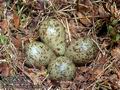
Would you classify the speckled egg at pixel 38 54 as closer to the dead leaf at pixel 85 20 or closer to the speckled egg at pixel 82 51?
the speckled egg at pixel 82 51

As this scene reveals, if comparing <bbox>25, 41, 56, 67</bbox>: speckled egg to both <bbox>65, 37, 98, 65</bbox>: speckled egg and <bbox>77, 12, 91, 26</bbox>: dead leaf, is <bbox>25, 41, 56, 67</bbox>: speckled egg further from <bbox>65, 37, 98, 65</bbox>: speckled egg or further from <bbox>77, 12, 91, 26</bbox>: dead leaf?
<bbox>77, 12, 91, 26</bbox>: dead leaf

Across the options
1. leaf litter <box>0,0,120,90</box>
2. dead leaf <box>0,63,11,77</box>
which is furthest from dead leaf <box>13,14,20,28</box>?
dead leaf <box>0,63,11,77</box>

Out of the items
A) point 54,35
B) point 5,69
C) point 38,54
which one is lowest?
point 5,69

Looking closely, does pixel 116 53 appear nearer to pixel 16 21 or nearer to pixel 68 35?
pixel 68 35

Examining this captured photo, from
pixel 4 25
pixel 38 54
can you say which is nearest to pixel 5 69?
pixel 38 54

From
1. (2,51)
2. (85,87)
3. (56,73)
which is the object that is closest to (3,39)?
(2,51)

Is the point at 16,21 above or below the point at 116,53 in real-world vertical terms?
above

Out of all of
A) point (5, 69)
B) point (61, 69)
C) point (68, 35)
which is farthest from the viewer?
point (68, 35)
